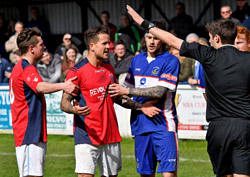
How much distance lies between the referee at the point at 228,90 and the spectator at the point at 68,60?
26.7ft

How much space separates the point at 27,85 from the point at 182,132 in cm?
618

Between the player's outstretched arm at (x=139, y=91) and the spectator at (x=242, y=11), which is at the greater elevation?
the spectator at (x=242, y=11)

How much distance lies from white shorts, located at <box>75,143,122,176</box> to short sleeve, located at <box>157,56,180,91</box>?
97 cm

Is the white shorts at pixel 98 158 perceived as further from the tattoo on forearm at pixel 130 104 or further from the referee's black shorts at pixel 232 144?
the referee's black shorts at pixel 232 144

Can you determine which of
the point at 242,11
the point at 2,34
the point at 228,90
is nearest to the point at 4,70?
the point at 2,34

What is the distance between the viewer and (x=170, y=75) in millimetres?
6410

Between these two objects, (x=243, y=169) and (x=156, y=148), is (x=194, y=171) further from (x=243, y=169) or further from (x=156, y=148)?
(x=243, y=169)

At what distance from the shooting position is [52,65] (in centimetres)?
1448

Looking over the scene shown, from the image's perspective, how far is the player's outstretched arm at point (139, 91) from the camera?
243 inches

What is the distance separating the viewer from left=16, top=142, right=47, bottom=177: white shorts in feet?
20.6

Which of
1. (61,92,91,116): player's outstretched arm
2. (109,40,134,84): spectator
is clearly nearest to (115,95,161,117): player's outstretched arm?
(61,92,91,116): player's outstretched arm

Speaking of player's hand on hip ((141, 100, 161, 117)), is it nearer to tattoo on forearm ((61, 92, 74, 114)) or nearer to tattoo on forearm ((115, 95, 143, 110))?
tattoo on forearm ((115, 95, 143, 110))

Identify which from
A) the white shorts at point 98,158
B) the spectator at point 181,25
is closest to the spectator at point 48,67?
the spectator at point 181,25

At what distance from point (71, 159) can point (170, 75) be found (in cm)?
482
